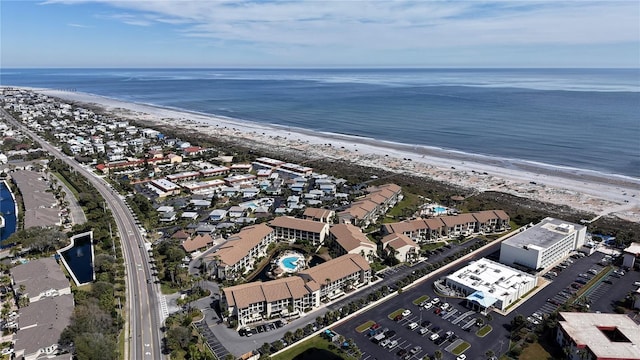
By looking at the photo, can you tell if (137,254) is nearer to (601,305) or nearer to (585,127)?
(601,305)

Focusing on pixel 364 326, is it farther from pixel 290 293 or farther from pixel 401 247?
pixel 401 247

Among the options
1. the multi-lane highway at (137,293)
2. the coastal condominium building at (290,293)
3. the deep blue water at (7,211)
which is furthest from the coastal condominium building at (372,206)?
the deep blue water at (7,211)

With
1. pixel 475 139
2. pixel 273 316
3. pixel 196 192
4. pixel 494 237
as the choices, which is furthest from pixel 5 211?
pixel 475 139

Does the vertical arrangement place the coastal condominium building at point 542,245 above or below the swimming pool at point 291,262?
above

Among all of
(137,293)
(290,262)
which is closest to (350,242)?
(290,262)

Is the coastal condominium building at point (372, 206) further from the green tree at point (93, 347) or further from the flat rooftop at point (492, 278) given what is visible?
the green tree at point (93, 347)

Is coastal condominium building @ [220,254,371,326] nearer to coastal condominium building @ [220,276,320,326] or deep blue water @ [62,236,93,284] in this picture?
coastal condominium building @ [220,276,320,326]
